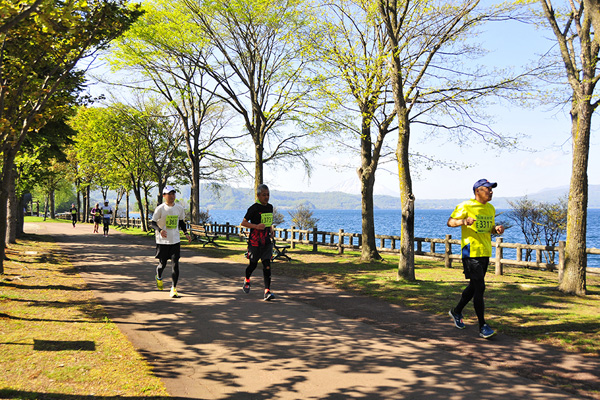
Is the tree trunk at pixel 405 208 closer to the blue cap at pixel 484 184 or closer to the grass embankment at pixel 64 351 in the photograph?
the blue cap at pixel 484 184

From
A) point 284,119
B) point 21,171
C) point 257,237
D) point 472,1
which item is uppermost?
point 472,1

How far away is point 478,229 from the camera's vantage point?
6020 mm

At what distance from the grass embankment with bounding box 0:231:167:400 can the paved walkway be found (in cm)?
28

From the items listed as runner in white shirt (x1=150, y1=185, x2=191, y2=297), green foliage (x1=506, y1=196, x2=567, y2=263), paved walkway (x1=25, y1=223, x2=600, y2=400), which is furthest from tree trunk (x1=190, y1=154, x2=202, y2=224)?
green foliage (x1=506, y1=196, x2=567, y2=263)

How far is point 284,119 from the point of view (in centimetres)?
1984

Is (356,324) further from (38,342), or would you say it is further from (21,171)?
(21,171)

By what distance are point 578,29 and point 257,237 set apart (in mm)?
9054

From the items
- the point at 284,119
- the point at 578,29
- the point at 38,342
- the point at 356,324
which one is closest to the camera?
the point at 38,342

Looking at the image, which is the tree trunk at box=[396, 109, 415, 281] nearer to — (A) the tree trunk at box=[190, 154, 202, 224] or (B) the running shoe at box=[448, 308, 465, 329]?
(B) the running shoe at box=[448, 308, 465, 329]

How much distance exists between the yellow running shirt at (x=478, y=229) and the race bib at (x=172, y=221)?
519cm

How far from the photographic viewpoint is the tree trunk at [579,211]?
370 inches

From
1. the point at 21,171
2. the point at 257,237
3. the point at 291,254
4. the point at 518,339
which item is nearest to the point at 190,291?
the point at 257,237

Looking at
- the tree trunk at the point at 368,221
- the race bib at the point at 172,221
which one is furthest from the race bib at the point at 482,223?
the tree trunk at the point at 368,221

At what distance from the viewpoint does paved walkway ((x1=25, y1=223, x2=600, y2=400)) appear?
4.14 metres
